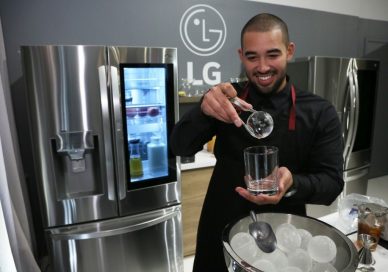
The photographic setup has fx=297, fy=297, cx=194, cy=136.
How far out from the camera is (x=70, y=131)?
1.89 meters

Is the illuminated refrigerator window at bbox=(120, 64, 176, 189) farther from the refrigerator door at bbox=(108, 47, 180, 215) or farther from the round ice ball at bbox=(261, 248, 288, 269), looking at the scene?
the round ice ball at bbox=(261, 248, 288, 269)

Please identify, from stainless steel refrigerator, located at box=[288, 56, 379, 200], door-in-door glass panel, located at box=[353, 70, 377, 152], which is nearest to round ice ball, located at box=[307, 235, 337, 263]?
stainless steel refrigerator, located at box=[288, 56, 379, 200]

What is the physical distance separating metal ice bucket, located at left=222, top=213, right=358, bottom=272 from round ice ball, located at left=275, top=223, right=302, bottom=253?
57mm

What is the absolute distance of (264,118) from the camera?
1.16m

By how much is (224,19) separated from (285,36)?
7.34 ft

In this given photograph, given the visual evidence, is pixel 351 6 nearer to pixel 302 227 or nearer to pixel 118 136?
pixel 118 136

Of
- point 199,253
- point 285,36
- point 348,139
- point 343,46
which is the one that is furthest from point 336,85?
point 199,253

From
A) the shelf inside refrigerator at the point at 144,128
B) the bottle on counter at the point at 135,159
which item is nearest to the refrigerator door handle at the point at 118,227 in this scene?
the bottle on counter at the point at 135,159

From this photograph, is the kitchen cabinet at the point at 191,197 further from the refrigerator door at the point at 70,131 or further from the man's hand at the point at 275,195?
the man's hand at the point at 275,195

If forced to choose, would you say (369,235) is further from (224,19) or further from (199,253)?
(224,19)

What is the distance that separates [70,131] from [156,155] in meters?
0.66

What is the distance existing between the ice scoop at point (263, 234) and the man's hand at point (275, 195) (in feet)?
0.24

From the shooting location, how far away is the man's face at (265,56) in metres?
1.11

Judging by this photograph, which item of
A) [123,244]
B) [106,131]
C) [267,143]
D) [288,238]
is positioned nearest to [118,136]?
[106,131]
